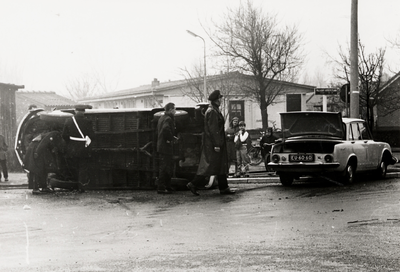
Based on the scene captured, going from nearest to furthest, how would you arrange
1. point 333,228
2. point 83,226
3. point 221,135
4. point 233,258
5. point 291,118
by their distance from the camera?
point 233,258 < point 333,228 < point 83,226 < point 221,135 < point 291,118

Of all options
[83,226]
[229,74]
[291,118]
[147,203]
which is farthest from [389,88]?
[83,226]

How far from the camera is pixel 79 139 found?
14.2m

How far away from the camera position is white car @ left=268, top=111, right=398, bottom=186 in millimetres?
14656

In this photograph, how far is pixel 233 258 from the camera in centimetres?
695

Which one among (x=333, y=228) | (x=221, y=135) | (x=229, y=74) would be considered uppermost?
(x=229, y=74)

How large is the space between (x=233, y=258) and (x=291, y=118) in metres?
9.61

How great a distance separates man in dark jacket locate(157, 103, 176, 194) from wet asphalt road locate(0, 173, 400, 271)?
39cm

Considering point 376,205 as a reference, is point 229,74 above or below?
above

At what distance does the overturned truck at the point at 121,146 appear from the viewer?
1451cm

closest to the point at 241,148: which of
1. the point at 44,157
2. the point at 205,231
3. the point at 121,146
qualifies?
the point at 121,146

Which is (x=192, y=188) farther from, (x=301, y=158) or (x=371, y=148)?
(x=371, y=148)

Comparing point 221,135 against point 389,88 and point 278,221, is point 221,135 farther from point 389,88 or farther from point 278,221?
point 389,88

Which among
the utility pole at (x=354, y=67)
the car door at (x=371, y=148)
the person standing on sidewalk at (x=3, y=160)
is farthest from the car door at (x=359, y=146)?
the person standing on sidewalk at (x=3, y=160)

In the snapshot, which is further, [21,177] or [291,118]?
[21,177]
